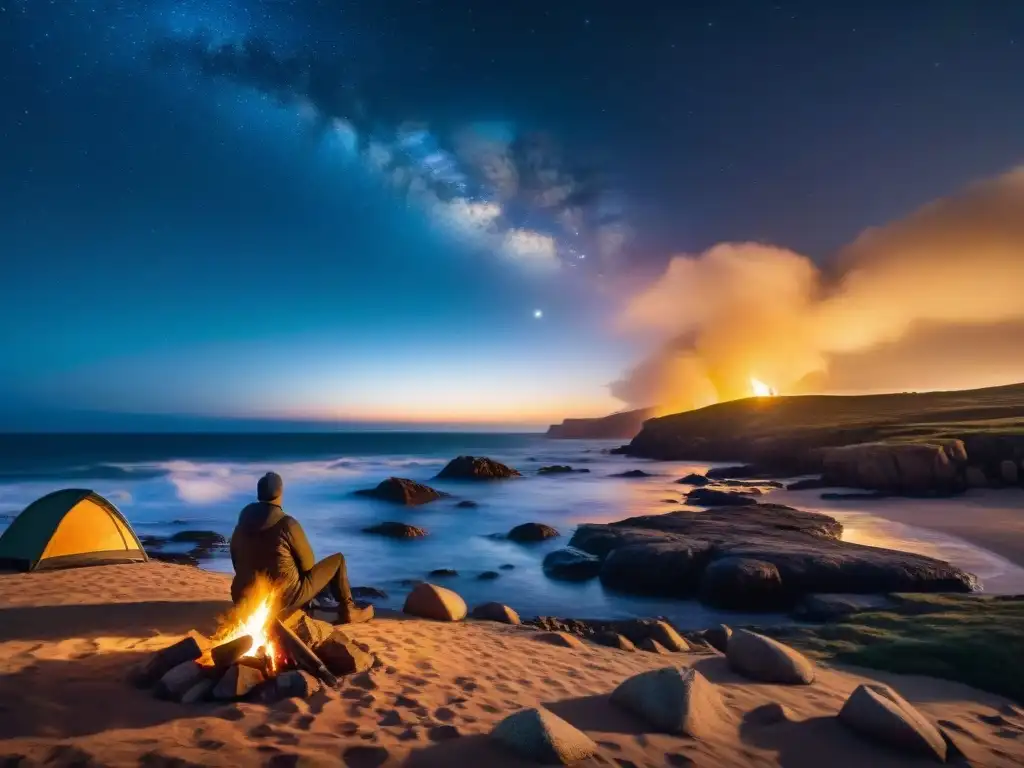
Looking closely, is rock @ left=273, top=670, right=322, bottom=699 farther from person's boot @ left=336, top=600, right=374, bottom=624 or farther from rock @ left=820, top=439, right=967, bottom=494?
rock @ left=820, top=439, right=967, bottom=494

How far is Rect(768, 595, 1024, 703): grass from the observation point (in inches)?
292

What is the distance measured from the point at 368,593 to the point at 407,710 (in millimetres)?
10135

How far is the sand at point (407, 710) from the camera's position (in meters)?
4.57

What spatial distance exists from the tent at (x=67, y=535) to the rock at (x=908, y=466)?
37.8m

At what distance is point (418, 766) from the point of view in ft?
14.5

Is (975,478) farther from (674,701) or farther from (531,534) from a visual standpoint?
(674,701)

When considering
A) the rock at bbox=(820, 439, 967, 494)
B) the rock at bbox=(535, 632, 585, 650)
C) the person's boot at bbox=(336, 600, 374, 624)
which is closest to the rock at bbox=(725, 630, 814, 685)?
the rock at bbox=(535, 632, 585, 650)

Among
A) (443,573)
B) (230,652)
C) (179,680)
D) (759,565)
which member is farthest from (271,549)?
(443,573)

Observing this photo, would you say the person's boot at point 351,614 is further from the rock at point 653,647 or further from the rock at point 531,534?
the rock at point 531,534

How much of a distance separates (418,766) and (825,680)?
5.46 m

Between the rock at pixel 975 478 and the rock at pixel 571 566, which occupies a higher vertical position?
the rock at pixel 975 478

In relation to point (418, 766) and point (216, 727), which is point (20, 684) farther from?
point (418, 766)

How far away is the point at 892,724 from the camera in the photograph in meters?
5.14

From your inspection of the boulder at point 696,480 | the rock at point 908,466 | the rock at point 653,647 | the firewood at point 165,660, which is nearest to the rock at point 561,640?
the rock at point 653,647
